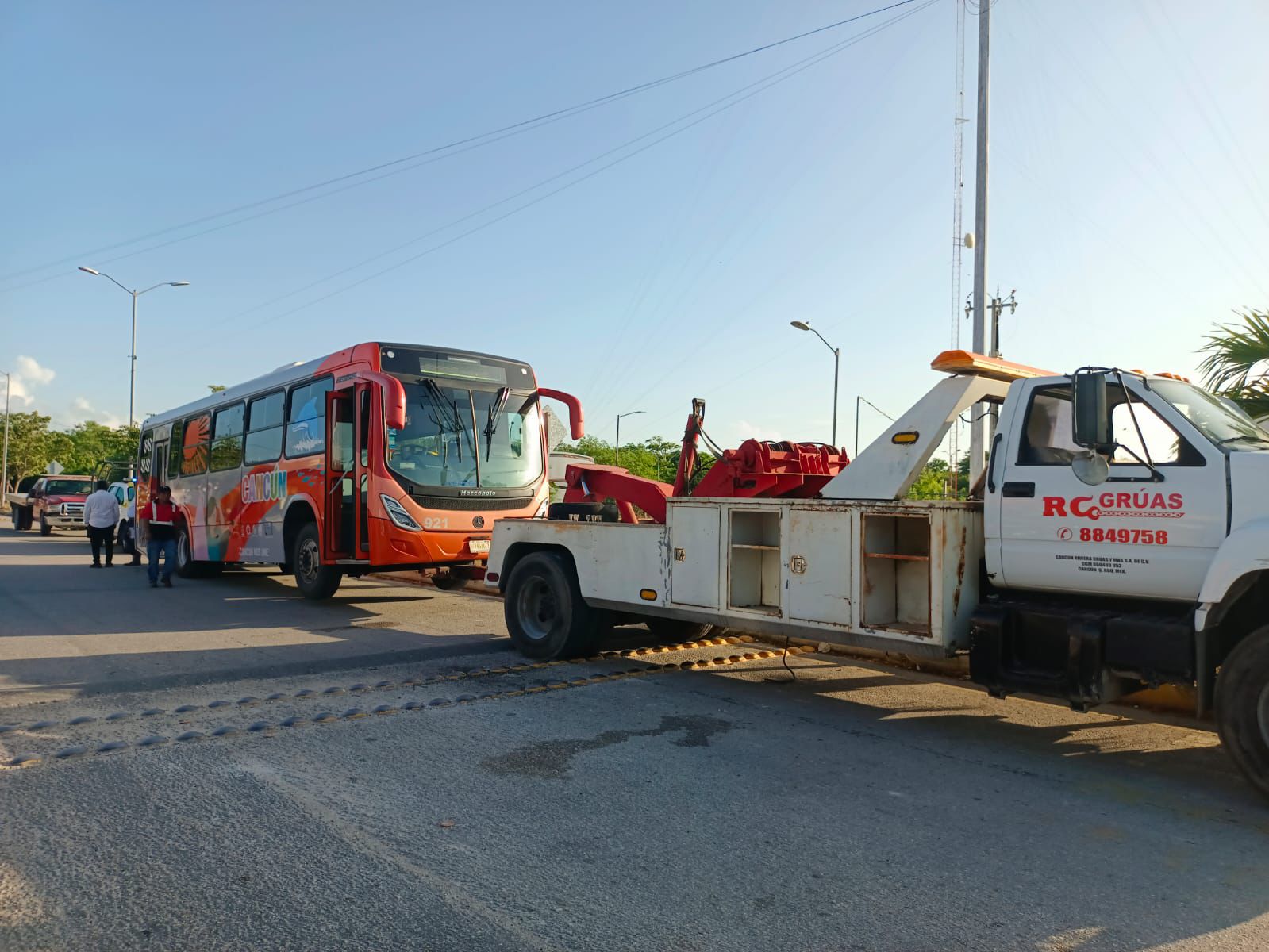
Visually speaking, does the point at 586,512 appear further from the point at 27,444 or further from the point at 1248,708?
the point at 27,444

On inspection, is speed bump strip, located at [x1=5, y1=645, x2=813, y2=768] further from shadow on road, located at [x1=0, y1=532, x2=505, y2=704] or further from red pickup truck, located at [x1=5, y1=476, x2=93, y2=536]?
red pickup truck, located at [x1=5, y1=476, x2=93, y2=536]

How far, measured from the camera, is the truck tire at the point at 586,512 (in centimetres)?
918

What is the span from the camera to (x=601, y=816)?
472cm

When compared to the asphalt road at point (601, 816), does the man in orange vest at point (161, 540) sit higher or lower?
higher

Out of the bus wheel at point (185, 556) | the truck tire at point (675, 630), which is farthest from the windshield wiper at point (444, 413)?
the bus wheel at point (185, 556)

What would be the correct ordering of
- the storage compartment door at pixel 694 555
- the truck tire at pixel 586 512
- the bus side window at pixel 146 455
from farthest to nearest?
the bus side window at pixel 146 455, the truck tire at pixel 586 512, the storage compartment door at pixel 694 555

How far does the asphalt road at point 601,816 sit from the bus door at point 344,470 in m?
3.96

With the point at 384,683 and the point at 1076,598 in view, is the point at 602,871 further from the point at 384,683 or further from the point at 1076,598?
the point at 384,683

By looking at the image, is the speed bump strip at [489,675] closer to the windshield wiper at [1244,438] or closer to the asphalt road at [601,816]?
the asphalt road at [601,816]

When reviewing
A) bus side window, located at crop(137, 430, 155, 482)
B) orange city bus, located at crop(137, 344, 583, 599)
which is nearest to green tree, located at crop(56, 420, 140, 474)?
bus side window, located at crop(137, 430, 155, 482)

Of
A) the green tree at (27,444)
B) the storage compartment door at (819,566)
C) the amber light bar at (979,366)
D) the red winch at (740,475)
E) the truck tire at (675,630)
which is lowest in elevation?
the truck tire at (675,630)

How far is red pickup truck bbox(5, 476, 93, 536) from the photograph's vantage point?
31578 mm

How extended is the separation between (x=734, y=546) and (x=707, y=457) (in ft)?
4.77

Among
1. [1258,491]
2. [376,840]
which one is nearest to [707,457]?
[1258,491]
